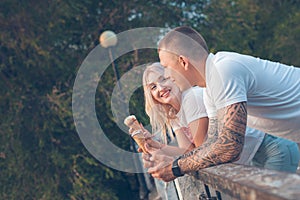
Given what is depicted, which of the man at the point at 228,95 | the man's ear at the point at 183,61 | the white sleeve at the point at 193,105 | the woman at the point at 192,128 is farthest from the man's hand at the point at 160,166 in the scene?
the man's ear at the point at 183,61

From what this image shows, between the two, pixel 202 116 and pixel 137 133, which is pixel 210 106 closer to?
pixel 202 116

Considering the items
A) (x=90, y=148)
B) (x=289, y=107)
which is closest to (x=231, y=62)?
(x=289, y=107)

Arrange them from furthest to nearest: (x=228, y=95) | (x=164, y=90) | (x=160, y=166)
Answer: (x=164, y=90), (x=160, y=166), (x=228, y=95)

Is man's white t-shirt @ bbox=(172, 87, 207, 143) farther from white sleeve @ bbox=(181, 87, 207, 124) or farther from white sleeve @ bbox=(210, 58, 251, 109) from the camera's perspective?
white sleeve @ bbox=(210, 58, 251, 109)

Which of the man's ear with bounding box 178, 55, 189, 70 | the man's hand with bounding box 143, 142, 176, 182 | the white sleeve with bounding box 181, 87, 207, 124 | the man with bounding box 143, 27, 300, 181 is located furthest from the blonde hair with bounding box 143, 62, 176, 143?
the man's ear with bounding box 178, 55, 189, 70

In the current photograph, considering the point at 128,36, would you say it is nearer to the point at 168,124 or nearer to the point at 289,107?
the point at 168,124

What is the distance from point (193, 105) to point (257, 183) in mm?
1433

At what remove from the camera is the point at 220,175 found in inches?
46.6

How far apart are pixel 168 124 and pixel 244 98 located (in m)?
1.00

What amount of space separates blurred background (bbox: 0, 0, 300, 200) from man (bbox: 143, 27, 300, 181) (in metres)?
4.70

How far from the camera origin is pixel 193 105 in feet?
7.48

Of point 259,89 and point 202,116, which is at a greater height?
point 202,116

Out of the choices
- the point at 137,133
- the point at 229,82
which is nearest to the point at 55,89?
the point at 137,133

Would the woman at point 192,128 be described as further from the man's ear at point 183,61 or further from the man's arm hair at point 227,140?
the man's arm hair at point 227,140
